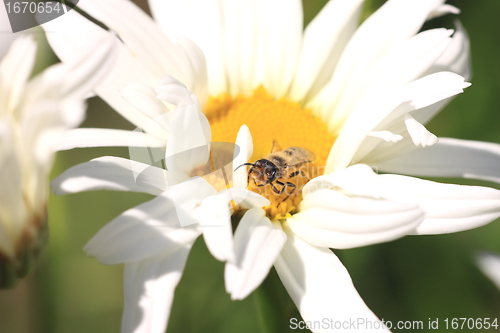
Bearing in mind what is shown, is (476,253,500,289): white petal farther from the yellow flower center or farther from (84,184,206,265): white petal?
(84,184,206,265): white petal

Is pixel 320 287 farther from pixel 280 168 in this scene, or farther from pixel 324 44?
pixel 324 44

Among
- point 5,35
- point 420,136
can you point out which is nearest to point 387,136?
point 420,136

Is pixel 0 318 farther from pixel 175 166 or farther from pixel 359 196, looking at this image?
pixel 359 196

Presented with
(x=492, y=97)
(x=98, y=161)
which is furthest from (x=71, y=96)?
(x=492, y=97)

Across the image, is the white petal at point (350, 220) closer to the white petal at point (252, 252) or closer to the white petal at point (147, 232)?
the white petal at point (252, 252)

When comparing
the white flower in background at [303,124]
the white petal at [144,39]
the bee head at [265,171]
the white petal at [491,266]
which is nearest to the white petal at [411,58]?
the white flower in background at [303,124]

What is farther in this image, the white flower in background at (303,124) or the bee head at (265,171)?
the bee head at (265,171)
